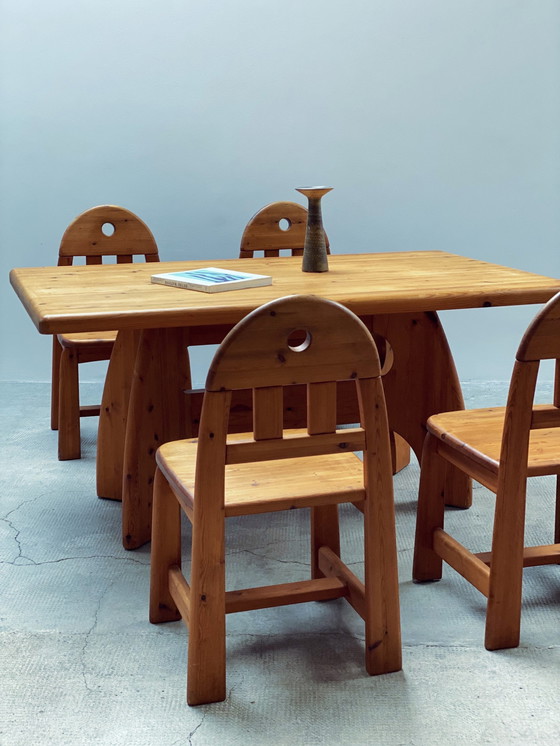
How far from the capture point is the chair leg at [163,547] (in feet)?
6.31

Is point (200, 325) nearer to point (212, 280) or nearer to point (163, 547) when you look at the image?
point (212, 280)

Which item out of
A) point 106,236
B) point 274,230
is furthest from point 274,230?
point 106,236

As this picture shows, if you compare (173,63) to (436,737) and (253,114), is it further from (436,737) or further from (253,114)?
(436,737)

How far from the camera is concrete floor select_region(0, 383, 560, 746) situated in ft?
5.43

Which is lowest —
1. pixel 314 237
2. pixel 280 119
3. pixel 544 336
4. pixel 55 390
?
pixel 55 390

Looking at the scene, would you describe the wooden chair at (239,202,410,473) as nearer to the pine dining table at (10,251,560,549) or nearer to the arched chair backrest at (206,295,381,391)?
the pine dining table at (10,251,560,549)

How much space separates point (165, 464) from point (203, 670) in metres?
0.40

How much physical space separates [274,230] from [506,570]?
179cm

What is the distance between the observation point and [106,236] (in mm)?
3256

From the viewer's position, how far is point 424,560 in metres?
2.21

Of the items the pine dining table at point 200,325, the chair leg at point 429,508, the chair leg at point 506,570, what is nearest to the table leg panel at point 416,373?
the pine dining table at point 200,325

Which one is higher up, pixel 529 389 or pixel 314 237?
pixel 314 237

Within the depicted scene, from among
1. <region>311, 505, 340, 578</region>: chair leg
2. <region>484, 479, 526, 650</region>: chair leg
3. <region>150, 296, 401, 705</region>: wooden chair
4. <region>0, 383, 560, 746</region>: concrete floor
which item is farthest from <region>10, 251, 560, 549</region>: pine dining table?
<region>484, 479, 526, 650</region>: chair leg

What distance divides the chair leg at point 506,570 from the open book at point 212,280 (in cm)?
85
